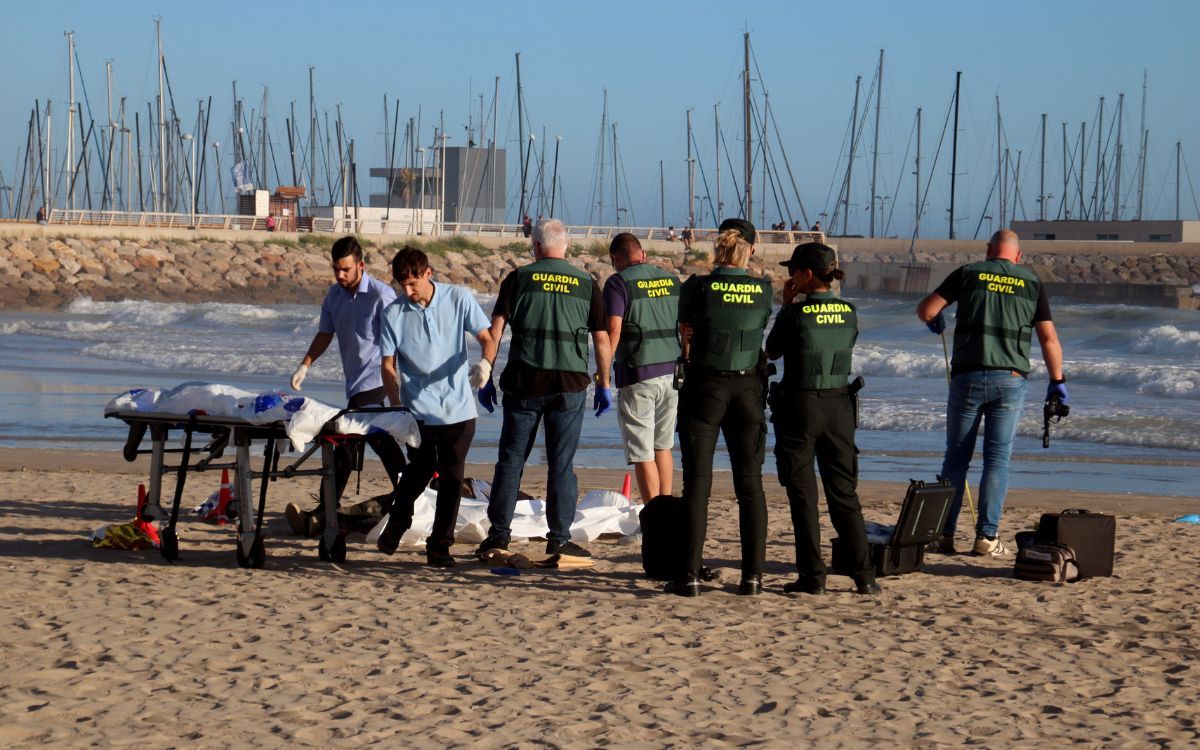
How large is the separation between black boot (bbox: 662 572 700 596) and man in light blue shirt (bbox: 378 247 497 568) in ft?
4.06

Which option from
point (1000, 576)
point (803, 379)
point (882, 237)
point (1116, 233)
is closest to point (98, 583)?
point (803, 379)

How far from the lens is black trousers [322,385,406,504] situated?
8.22 m

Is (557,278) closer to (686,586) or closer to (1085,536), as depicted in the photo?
(686,586)

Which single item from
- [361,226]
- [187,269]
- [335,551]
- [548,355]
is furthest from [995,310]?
[361,226]

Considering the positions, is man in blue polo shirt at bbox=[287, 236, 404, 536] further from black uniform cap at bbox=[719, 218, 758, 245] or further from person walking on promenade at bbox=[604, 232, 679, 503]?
black uniform cap at bbox=[719, 218, 758, 245]

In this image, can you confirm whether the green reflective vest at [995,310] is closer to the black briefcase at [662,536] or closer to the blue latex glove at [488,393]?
the black briefcase at [662,536]

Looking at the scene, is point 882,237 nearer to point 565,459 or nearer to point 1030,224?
point 1030,224

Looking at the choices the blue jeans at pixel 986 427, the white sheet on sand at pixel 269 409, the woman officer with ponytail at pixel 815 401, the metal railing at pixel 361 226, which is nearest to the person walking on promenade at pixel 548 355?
the white sheet on sand at pixel 269 409

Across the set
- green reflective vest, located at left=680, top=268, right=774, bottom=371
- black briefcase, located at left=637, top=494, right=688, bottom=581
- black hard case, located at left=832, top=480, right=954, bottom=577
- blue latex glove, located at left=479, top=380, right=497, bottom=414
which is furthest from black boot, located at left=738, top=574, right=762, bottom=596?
blue latex glove, located at left=479, top=380, right=497, bottom=414

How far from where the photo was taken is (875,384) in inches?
990

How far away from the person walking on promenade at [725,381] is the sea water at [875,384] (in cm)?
510

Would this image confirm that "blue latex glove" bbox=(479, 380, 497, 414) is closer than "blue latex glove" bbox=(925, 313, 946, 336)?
Yes

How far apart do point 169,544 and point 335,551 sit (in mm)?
861

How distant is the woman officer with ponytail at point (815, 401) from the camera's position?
699cm
